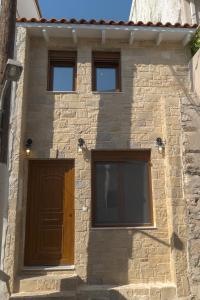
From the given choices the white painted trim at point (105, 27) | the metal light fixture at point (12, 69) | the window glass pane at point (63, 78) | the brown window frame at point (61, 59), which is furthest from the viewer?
the brown window frame at point (61, 59)

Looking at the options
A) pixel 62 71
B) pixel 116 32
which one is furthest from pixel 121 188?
pixel 116 32

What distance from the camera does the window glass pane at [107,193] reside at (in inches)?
267

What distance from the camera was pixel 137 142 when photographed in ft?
23.1

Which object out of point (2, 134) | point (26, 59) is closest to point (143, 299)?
point (2, 134)

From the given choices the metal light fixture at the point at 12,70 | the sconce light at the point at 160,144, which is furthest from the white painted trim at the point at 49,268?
the metal light fixture at the point at 12,70

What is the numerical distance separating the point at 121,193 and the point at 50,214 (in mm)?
1736

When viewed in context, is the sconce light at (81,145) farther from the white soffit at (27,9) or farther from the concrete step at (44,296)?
the white soffit at (27,9)

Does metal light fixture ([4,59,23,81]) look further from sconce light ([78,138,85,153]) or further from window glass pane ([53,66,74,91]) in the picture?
window glass pane ([53,66,74,91])

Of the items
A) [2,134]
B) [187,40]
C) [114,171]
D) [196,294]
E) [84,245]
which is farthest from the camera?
[187,40]

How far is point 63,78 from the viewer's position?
24.8 ft

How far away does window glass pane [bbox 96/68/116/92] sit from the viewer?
24.7 ft

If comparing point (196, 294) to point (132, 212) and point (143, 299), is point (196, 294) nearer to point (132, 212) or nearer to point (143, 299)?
point (143, 299)

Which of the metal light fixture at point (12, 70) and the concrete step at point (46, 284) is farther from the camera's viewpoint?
the concrete step at point (46, 284)

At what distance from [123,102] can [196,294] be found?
4.57m
